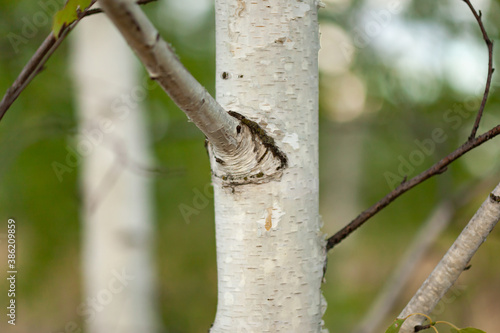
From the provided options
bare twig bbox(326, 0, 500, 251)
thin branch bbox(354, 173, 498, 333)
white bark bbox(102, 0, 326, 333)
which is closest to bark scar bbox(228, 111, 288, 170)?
white bark bbox(102, 0, 326, 333)

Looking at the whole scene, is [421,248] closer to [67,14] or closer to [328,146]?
[67,14]

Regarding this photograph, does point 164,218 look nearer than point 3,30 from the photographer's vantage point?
No

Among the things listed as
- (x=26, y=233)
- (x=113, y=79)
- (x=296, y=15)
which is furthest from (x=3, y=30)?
(x=296, y=15)

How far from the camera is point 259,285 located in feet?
2.26

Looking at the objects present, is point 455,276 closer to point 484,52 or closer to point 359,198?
point 484,52

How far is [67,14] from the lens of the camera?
627 millimetres

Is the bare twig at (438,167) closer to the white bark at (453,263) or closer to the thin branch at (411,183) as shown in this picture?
the thin branch at (411,183)

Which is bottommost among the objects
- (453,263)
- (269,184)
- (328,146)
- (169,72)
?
(453,263)

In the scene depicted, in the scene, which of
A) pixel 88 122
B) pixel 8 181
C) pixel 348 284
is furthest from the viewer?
pixel 348 284

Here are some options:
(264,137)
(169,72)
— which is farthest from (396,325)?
(169,72)

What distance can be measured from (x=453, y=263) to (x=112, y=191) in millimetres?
2783

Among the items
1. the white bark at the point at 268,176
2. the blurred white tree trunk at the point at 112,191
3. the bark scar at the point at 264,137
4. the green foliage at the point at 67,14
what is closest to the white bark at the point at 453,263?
the white bark at the point at 268,176

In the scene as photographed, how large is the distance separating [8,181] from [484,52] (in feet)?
17.7

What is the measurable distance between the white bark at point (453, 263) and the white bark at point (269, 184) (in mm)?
172
